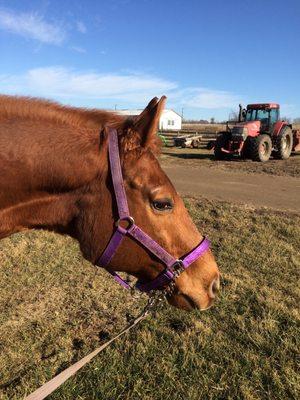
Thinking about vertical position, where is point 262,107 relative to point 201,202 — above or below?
above

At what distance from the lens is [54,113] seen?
7.36 feet

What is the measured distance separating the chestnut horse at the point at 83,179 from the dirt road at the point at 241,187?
7.00 metres

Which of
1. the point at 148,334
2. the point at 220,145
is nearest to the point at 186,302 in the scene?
the point at 148,334

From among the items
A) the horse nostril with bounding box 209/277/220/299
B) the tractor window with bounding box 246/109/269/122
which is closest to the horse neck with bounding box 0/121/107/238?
the horse nostril with bounding box 209/277/220/299

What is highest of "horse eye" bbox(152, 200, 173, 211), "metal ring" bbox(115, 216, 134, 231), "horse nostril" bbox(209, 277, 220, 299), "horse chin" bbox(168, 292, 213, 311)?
"horse eye" bbox(152, 200, 173, 211)

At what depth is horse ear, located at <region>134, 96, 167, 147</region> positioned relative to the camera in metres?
2.06

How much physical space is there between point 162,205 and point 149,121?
46cm

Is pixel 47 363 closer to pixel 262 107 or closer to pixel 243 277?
pixel 243 277

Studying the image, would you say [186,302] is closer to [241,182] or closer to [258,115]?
[241,182]

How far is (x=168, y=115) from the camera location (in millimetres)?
80938

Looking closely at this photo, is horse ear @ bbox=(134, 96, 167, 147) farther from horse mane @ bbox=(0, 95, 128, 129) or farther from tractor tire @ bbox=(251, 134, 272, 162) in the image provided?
tractor tire @ bbox=(251, 134, 272, 162)

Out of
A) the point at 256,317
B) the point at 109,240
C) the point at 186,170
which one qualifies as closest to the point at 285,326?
the point at 256,317

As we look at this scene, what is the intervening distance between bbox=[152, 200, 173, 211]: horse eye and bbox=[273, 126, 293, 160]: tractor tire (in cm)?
1807

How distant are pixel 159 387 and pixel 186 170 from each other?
11.9 meters
